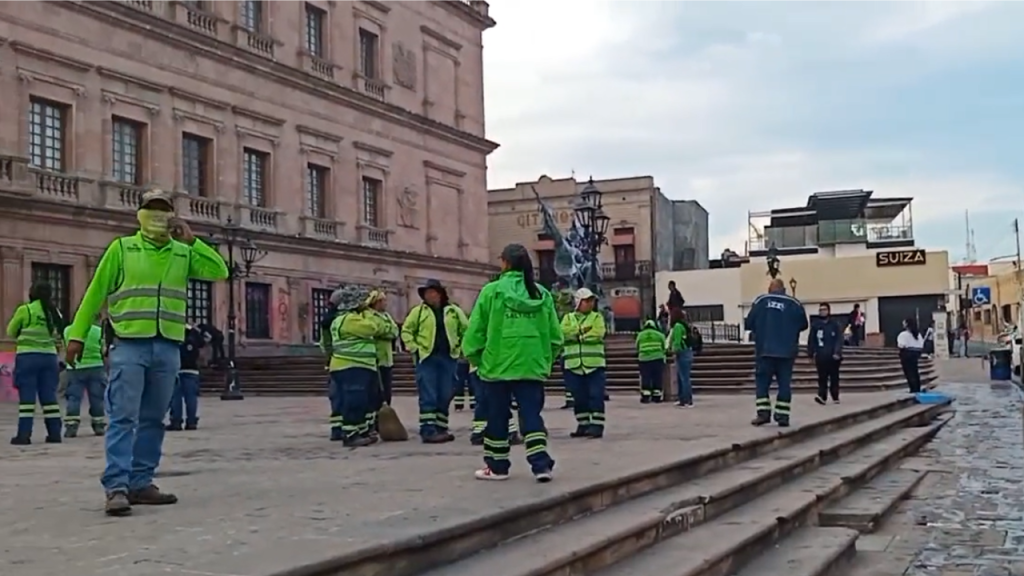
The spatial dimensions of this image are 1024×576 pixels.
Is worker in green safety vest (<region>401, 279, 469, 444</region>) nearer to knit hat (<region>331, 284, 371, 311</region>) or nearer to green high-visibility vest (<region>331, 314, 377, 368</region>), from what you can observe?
green high-visibility vest (<region>331, 314, 377, 368</region>)

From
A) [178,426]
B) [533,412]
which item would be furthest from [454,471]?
[178,426]

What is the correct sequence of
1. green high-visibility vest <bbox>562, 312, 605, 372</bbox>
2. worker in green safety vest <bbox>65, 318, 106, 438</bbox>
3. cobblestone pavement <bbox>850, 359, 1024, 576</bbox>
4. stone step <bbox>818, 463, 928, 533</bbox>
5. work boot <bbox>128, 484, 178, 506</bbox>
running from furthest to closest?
worker in green safety vest <bbox>65, 318, 106, 438</bbox>
green high-visibility vest <bbox>562, 312, 605, 372</bbox>
stone step <bbox>818, 463, 928, 533</bbox>
cobblestone pavement <bbox>850, 359, 1024, 576</bbox>
work boot <bbox>128, 484, 178, 506</bbox>

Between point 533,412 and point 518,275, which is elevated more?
point 518,275

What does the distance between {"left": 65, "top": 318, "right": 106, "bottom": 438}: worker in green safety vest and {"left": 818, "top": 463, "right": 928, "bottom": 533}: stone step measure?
797cm

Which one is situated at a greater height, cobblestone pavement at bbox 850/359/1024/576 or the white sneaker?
the white sneaker

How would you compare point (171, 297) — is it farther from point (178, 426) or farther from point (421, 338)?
point (178, 426)

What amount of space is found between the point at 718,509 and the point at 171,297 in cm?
380

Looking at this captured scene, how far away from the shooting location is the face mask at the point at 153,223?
6227 millimetres

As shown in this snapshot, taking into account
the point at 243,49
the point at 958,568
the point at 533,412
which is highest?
the point at 243,49

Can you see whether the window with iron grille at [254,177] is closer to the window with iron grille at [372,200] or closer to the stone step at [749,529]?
the window with iron grille at [372,200]

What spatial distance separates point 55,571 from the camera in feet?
14.1

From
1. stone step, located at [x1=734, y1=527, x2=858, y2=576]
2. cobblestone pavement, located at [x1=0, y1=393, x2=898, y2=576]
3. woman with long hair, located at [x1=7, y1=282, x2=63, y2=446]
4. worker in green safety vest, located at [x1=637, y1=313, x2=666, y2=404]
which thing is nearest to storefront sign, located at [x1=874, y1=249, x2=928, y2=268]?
worker in green safety vest, located at [x1=637, y1=313, x2=666, y2=404]

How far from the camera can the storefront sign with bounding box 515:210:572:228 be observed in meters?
61.9

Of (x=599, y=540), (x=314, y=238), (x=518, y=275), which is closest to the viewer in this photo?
(x=599, y=540)
